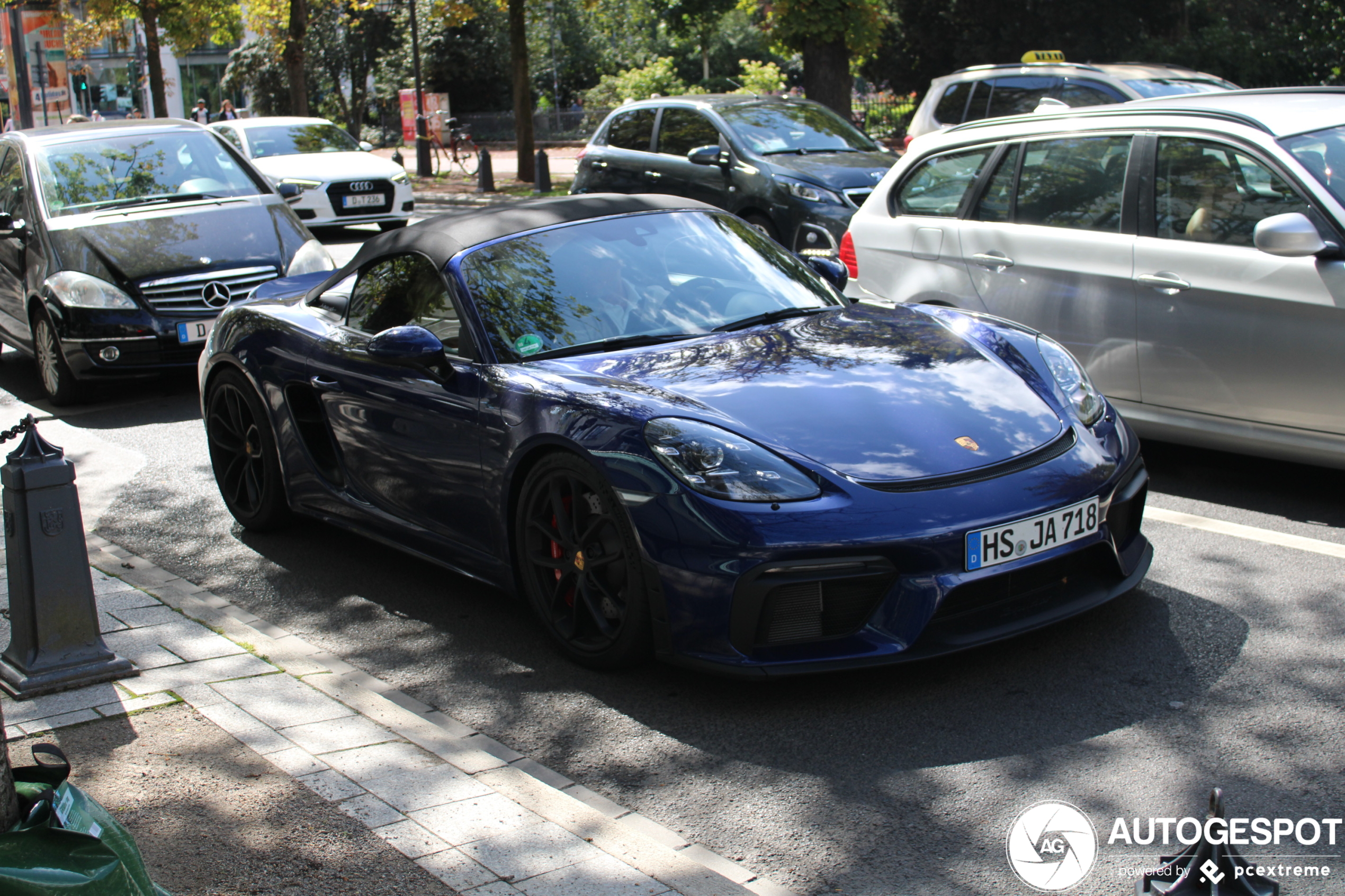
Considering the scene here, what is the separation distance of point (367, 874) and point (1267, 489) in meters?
4.57

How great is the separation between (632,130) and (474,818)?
11397 mm

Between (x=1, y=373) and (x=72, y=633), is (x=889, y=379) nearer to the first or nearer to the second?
(x=72, y=633)

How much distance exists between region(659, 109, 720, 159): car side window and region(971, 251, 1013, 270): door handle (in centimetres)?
631

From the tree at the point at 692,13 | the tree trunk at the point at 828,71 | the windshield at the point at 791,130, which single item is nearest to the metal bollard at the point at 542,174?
the tree trunk at the point at 828,71

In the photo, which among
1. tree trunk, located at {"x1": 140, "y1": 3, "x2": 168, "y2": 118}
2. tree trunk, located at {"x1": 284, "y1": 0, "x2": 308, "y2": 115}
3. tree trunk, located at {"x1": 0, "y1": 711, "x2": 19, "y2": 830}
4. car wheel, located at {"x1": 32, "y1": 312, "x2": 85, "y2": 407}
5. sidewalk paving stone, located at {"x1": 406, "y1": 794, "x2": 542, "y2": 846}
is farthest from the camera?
tree trunk, located at {"x1": 140, "y1": 3, "x2": 168, "y2": 118}

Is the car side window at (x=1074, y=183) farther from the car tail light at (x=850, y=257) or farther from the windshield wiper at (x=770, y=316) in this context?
the windshield wiper at (x=770, y=316)

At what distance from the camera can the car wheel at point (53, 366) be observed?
30.5ft

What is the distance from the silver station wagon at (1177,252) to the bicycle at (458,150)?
24247mm

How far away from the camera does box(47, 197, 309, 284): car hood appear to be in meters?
9.29

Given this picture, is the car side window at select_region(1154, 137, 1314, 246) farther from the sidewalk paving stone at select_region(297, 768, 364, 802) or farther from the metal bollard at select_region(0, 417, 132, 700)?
Result: the metal bollard at select_region(0, 417, 132, 700)

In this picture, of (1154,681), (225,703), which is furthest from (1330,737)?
(225,703)

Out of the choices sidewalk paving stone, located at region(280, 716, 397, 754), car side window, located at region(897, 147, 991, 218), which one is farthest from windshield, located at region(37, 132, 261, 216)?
sidewalk paving stone, located at region(280, 716, 397, 754)

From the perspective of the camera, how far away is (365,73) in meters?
53.8

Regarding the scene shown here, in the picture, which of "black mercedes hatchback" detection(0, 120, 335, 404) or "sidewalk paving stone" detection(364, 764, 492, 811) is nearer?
"sidewalk paving stone" detection(364, 764, 492, 811)
